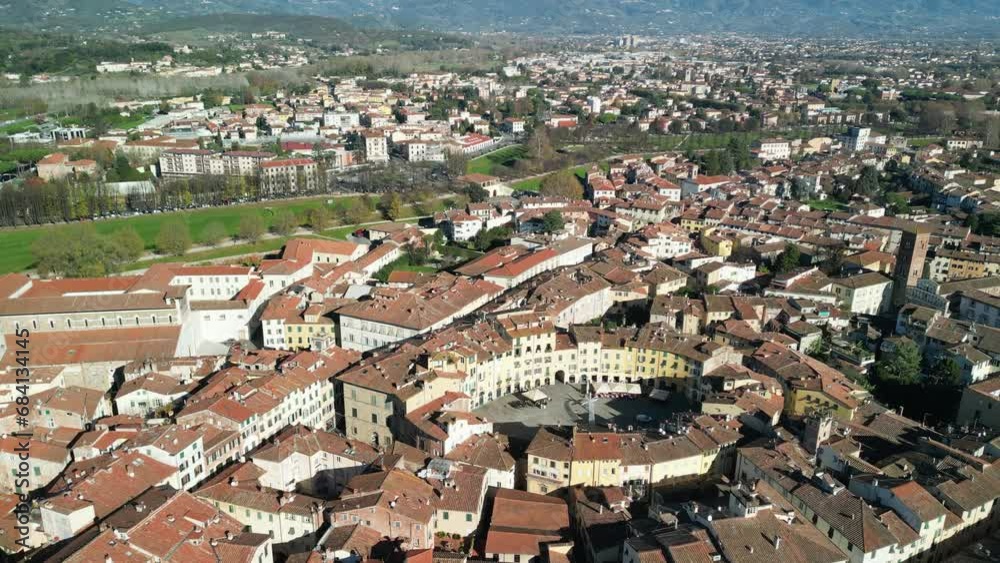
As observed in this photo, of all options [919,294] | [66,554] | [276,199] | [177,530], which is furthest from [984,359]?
[276,199]

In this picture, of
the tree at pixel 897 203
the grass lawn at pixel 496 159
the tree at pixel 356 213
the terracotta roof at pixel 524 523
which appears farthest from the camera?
the grass lawn at pixel 496 159

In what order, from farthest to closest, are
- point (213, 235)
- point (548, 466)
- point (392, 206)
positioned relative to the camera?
point (392, 206) < point (213, 235) < point (548, 466)

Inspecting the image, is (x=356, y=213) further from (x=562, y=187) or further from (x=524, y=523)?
(x=524, y=523)

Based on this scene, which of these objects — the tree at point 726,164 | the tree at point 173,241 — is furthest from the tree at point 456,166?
the tree at point 173,241

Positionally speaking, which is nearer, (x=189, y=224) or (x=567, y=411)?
(x=567, y=411)

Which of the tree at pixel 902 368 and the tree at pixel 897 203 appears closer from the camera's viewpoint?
the tree at pixel 902 368

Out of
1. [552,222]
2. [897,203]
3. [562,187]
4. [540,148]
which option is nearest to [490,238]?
[552,222]

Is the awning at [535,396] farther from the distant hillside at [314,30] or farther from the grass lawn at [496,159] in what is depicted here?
the distant hillside at [314,30]


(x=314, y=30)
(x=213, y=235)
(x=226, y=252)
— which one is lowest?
(x=226, y=252)

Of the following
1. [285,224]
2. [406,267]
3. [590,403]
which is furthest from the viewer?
[285,224]
